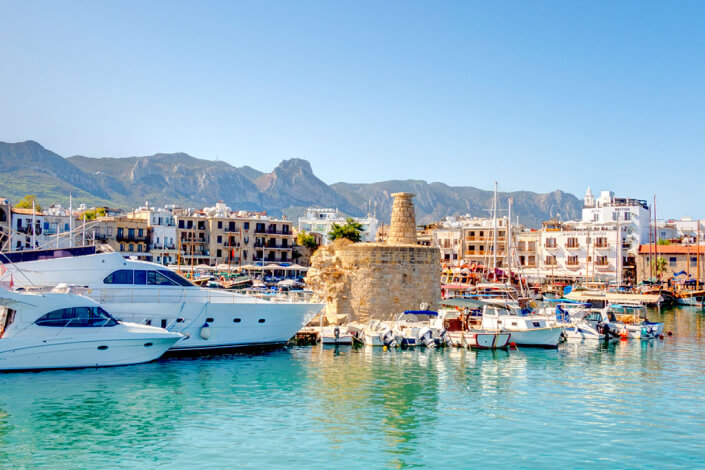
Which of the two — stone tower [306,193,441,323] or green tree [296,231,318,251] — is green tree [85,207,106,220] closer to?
green tree [296,231,318,251]

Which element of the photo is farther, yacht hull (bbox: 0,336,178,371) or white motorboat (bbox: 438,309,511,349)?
white motorboat (bbox: 438,309,511,349)

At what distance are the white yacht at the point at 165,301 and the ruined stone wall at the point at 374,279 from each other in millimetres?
3973

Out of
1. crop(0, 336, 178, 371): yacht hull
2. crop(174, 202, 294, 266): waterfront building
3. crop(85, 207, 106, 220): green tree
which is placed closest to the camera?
crop(0, 336, 178, 371): yacht hull

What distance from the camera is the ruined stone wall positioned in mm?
29938

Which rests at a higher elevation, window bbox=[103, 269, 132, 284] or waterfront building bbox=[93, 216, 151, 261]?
waterfront building bbox=[93, 216, 151, 261]

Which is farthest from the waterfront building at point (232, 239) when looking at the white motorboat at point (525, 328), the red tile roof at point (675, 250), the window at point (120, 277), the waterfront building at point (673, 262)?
the window at point (120, 277)

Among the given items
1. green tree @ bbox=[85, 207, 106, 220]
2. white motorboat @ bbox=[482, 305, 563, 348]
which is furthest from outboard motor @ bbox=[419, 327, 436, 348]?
green tree @ bbox=[85, 207, 106, 220]

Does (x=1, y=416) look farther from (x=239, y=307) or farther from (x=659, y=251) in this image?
(x=659, y=251)

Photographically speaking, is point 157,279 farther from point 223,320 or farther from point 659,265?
point 659,265

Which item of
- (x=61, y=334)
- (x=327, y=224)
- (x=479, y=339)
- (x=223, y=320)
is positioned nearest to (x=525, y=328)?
(x=479, y=339)

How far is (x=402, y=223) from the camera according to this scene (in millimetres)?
31891

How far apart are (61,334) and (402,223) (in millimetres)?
16571

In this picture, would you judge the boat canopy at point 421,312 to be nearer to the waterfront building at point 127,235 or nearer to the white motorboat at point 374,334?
the white motorboat at point 374,334

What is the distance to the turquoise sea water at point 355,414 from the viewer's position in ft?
42.8
